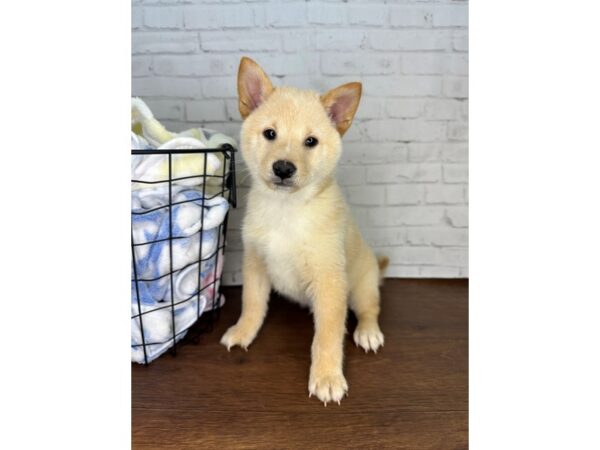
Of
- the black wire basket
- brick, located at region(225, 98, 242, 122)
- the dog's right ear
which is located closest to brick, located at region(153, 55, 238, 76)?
brick, located at region(225, 98, 242, 122)

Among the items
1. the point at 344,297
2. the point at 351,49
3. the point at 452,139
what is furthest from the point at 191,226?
the point at 452,139

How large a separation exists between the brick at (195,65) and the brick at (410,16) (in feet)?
2.29

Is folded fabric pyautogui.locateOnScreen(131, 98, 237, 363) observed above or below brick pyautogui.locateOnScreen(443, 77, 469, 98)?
below

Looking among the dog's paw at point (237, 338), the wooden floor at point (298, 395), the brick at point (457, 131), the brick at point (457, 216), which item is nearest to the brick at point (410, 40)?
the brick at point (457, 131)

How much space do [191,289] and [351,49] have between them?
3.93 ft

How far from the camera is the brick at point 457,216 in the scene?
196 cm

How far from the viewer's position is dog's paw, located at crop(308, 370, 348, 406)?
110 centimetres

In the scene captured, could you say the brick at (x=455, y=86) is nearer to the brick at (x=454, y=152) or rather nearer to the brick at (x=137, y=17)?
the brick at (x=454, y=152)

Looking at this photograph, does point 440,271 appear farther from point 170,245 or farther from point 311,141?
point 170,245

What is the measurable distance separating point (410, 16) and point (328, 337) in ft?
4.49

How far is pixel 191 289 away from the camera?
1355mm

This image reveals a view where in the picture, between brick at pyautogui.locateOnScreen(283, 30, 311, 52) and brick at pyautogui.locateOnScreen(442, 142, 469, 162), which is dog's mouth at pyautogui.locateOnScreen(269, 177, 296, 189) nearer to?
brick at pyautogui.locateOnScreen(283, 30, 311, 52)

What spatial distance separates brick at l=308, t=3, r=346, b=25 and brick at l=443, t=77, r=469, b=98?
1.72 feet
